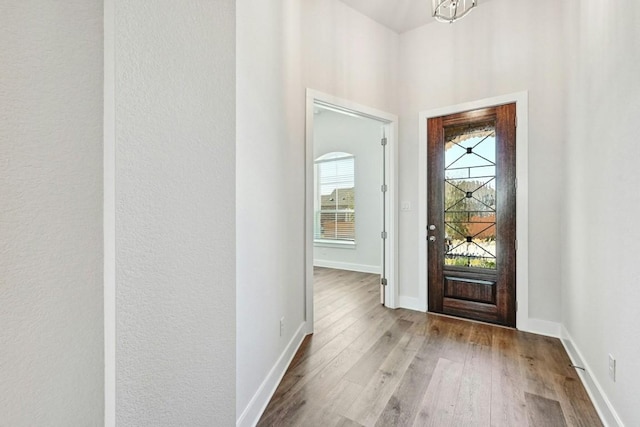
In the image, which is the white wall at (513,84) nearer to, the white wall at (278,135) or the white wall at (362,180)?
the white wall at (278,135)

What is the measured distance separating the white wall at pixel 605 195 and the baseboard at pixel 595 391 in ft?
0.09

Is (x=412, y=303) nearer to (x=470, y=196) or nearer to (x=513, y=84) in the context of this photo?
(x=470, y=196)

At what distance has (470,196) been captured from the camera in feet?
10.3

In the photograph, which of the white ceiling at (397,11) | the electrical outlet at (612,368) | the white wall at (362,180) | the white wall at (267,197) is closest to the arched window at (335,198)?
the white wall at (362,180)

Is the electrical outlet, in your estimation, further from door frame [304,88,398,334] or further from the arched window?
the arched window

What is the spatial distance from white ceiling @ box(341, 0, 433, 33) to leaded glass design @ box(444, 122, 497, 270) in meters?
1.29

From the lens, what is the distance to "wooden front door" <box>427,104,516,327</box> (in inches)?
115

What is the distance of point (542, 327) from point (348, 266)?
11.4 ft

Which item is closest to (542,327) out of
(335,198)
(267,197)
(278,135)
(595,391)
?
(595,391)

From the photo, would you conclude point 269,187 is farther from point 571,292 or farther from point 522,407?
point 571,292
